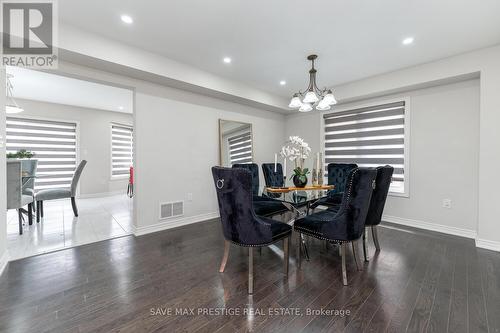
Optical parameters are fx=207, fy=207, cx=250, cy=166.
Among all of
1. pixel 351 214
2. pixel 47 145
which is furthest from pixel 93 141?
pixel 351 214

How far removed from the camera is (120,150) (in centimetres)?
685

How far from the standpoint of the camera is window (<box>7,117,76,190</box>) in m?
5.19

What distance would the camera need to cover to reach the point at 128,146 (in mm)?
7066

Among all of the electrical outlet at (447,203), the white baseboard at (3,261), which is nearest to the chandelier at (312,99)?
the electrical outlet at (447,203)

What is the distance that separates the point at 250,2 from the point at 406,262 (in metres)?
3.22

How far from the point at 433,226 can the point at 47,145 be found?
893cm

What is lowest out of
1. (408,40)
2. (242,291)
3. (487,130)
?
(242,291)

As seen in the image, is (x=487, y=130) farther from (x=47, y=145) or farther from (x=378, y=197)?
(x=47, y=145)

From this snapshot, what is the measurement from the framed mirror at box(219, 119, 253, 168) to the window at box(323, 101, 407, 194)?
5.88 feet

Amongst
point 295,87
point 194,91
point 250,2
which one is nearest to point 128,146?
point 194,91

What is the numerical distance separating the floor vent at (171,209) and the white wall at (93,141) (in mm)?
A: 4209

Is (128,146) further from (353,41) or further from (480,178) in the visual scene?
(480,178)

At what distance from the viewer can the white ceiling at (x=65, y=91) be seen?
13.0 ft

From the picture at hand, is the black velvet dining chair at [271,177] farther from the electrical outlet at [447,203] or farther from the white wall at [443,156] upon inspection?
the electrical outlet at [447,203]
